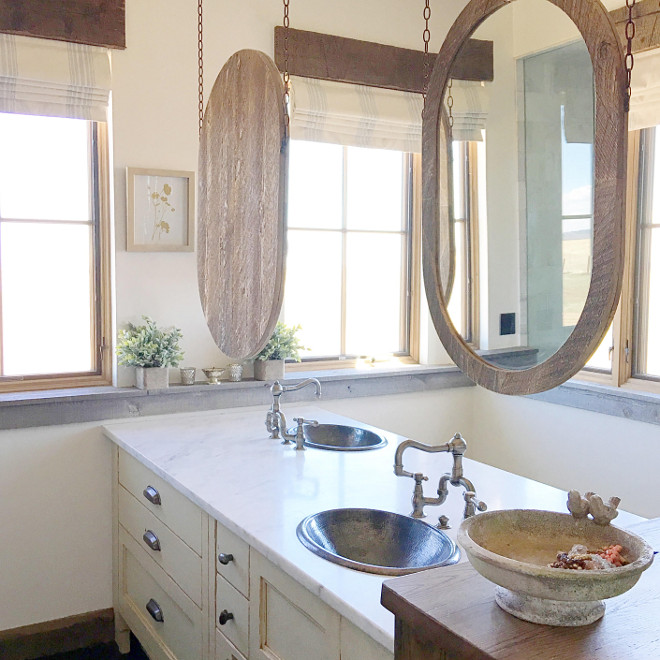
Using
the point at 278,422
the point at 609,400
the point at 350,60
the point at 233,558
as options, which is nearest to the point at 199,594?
the point at 233,558

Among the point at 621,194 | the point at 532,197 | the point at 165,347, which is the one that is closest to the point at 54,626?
the point at 165,347

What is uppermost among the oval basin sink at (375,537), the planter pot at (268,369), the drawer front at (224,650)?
the planter pot at (268,369)

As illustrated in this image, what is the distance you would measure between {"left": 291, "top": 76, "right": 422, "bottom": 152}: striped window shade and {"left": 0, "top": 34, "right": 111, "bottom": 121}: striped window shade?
2.63 feet

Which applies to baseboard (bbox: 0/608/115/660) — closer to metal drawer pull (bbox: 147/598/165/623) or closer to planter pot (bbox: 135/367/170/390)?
metal drawer pull (bbox: 147/598/165/623)

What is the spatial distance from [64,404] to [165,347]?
0.43 meters

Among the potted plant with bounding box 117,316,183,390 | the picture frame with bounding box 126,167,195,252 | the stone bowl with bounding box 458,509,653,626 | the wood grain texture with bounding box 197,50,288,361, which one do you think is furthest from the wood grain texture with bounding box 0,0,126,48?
the stone bowl with bounding box 458,509,653,626

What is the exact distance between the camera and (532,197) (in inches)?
63.2

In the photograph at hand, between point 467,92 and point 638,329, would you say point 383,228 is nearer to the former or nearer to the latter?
point 638,329

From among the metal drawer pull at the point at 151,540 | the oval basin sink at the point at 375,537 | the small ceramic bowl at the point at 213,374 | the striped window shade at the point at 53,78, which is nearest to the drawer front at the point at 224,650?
the oval basin sink at the point at 375,537

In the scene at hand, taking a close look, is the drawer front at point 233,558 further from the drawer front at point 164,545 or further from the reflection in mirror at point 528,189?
the reflection in mirror at point 528,189

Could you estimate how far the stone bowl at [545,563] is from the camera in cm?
102

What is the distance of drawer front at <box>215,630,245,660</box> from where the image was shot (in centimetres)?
204

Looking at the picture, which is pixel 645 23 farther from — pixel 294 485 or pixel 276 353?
pixel 294 485

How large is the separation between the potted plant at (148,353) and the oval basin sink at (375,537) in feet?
4.14
